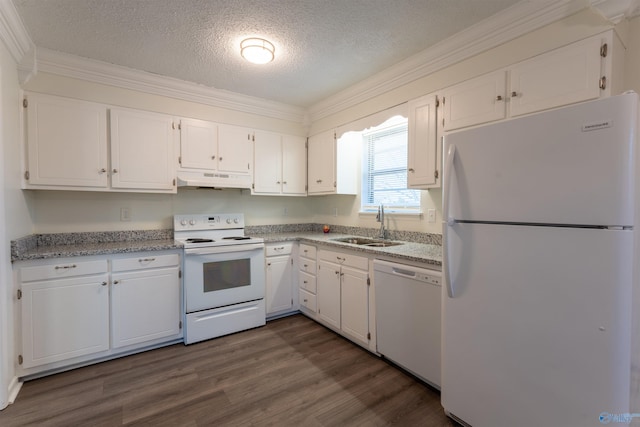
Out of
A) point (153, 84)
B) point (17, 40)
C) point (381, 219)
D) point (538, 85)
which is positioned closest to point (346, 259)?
point (381, 219)

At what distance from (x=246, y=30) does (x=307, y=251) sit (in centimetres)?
217

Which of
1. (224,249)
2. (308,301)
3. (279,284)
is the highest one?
(224,249)

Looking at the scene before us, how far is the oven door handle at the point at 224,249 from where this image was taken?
108 inches

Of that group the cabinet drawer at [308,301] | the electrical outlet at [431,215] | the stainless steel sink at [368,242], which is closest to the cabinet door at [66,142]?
the cabinet drawer at [308,301]

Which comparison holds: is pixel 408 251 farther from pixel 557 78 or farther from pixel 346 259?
pixel 557 78

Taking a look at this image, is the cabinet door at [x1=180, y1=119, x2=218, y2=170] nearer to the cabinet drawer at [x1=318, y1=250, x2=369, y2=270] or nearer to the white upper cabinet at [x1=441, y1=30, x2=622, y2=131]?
the cabinet drawer at [x1=318, y1=250, x2=369, y2=270]

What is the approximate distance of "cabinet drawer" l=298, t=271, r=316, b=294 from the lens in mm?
3237

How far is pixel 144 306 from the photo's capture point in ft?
8.44

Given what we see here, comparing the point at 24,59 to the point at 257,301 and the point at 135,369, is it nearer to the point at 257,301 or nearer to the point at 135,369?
the point at 135,369

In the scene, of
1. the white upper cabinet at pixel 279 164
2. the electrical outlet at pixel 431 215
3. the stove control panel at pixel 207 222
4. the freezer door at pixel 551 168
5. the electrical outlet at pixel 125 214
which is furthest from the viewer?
the white upper cabinet at pixel 279 164

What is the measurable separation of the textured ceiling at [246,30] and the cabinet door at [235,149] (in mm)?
664

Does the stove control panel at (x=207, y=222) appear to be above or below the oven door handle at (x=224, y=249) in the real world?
above

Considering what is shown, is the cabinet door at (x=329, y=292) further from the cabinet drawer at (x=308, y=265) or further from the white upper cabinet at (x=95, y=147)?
the white upper cabinet at (x=95, y=147)

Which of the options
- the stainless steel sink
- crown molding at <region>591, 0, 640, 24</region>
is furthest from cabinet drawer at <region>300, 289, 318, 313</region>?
crown molding at <region>591, 0, 640, 24</region>
